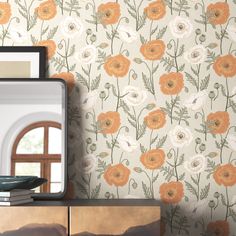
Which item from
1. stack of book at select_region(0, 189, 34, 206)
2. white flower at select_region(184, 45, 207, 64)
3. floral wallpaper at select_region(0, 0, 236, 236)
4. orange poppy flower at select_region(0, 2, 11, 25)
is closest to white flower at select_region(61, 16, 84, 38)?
floral wallpaper at select_region(0, 0, 236, 236)

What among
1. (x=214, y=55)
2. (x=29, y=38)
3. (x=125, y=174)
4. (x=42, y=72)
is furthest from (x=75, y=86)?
(x=214, y=55)

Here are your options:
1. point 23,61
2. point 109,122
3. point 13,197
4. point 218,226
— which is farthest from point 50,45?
point 218,226

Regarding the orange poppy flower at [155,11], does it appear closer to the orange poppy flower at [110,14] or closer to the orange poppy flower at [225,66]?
the orange poppy flower at [110,14]

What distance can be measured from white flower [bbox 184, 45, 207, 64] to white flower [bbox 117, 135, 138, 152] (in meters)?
0.60

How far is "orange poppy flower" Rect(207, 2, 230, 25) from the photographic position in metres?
3.01

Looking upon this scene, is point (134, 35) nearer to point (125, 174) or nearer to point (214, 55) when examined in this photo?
point (214, 55)

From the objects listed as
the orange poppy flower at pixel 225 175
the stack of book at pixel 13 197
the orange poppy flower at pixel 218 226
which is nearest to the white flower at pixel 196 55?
the orange poppy flower at pixel 225 175

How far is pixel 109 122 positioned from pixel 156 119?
0.28m

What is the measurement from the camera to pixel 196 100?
9.75ft

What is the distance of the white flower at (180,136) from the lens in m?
2.96

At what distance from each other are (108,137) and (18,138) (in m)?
0.53

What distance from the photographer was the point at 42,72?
299cm

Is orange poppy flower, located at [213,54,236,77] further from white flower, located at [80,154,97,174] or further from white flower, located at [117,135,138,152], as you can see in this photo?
white flower, located at [80,154,97,174]

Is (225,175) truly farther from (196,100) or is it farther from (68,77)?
(68,77)
